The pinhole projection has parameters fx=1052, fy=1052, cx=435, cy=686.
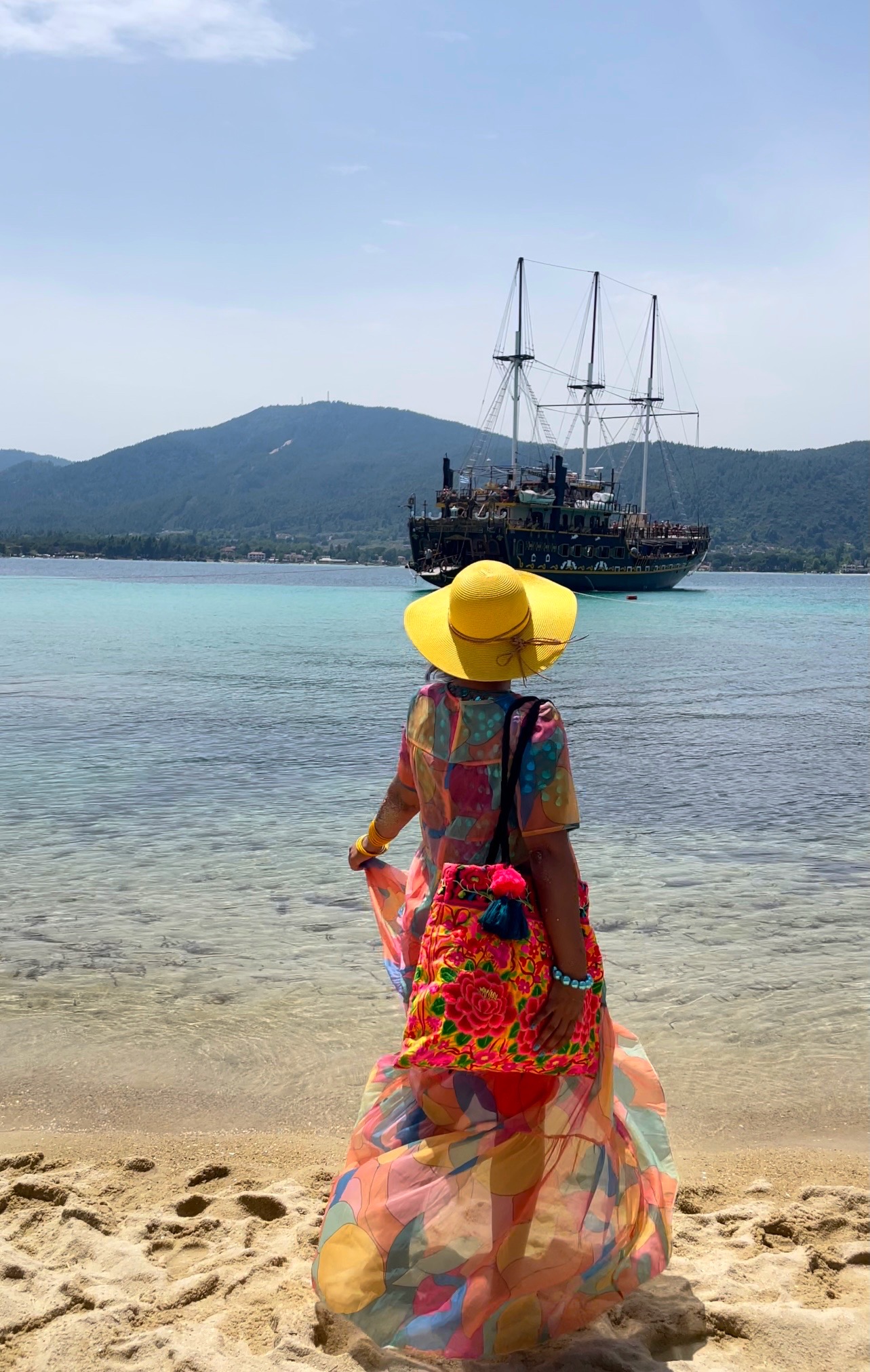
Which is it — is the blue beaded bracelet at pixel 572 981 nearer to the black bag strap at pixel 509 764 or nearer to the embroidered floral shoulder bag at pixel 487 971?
the embroidered floral shoulder bag at pixel 487 971

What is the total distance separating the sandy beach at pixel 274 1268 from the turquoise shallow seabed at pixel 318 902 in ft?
1.28

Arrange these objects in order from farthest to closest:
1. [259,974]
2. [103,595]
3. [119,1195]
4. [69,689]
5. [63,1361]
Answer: [103,595] < [69,689] < [259,974] < [119,1195] < [63,1361]

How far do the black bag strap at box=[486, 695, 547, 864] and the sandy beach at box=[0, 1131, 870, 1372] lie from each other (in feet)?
3.79

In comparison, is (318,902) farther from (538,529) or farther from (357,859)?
(538,529)

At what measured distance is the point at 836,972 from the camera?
530 centimetres

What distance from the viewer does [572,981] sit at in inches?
85.1

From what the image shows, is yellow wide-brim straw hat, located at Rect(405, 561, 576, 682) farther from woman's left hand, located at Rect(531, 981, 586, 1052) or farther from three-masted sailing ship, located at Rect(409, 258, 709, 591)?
three-masted sailing ship, located at Rect(409, 258, 709, 591)

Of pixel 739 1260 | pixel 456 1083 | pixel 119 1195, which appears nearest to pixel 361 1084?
pixel 119 1195

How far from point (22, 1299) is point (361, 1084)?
1.71m

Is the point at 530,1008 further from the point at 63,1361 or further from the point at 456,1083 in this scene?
the point at 63,1361

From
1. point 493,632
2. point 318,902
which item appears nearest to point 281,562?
point 318,902

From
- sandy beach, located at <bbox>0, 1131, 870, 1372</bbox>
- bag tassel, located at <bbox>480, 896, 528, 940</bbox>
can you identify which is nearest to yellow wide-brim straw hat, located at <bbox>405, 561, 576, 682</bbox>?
bag tassel, located at <bbox>480, 896, 528, 940</bbox>

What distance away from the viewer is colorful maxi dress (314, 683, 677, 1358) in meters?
2.12

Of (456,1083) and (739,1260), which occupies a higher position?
(456,1083)
